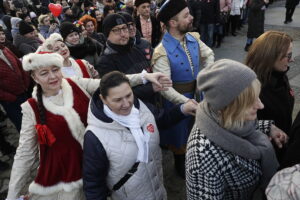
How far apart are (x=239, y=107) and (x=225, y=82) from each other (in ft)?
0.60

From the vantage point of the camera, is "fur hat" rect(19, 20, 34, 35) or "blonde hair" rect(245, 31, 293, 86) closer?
"blonde hair" rect(245, 31, 293, 86)

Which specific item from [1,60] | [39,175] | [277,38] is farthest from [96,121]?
[1,60]

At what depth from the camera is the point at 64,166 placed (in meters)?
2.00

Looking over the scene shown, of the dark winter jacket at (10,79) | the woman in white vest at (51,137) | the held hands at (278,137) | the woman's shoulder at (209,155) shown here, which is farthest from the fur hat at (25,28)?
the held hands at (278,137)

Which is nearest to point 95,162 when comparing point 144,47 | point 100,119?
point 100,119

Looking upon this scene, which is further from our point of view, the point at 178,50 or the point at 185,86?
the point at 185,86

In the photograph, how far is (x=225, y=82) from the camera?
4.29 ft

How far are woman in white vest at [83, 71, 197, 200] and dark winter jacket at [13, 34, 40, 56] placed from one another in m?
3.53

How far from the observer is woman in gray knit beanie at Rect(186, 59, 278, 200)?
4.39 feet

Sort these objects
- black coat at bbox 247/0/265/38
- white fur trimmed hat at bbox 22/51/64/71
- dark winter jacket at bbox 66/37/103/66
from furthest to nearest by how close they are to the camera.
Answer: black coat at bbox 247/0/265/38 → dark winter jacket at bbox 66/37/103/66 → white fur trimmed hat at bbox 22/51/64/71

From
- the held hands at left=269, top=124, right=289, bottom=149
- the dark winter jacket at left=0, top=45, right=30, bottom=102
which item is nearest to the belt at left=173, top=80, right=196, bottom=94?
the held hands at left=269, top=124, right=289, bottom=149

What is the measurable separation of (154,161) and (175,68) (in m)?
1.16

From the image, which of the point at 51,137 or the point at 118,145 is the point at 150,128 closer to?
the point at 118,145

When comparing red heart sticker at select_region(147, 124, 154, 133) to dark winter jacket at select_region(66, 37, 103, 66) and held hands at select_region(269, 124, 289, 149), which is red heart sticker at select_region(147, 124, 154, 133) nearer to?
held hands at select_region(269, 124, 289, 149)
